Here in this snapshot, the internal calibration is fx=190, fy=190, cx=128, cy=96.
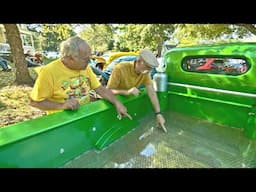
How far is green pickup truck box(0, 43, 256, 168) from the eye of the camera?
3.92 feet

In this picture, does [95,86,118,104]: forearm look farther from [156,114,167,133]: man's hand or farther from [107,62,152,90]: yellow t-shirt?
[156,114,167,133]: man's hand

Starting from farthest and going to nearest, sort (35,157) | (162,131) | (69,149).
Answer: (162,131), (69,149), (35,157)

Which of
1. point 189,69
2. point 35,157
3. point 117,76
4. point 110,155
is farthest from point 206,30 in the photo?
point 35,157

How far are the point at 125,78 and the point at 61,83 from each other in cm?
74

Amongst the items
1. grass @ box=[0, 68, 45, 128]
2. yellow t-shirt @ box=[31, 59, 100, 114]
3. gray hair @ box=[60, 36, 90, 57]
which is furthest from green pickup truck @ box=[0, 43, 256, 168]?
grass @ box=[0, 68, 45, 128]

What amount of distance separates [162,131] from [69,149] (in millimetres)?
1048

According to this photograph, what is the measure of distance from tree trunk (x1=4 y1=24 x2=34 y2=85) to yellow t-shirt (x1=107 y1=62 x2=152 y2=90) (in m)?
6.15

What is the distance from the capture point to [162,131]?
2049mm

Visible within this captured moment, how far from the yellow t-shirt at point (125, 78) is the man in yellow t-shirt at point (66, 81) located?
0.33 m

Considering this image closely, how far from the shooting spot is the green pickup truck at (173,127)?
1.19 m

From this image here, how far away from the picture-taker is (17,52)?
269 inches

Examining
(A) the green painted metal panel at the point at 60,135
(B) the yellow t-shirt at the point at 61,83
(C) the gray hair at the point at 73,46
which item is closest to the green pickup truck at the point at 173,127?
(A) the green painted metal panel at the point at 60,135

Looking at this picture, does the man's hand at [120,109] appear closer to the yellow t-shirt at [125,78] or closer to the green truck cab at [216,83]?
the yellow t-shirt at [125,78]

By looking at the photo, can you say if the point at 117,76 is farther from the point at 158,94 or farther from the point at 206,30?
the point at 206,30
